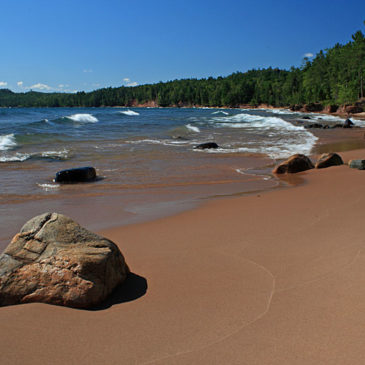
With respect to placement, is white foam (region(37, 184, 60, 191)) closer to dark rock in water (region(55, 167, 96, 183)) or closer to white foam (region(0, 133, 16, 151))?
dark rock in water (region(55, 167, 96, 183))

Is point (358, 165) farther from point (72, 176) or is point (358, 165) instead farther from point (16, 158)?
point (16, 158)

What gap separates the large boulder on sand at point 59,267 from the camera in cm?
271

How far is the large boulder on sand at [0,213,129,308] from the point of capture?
2.71m

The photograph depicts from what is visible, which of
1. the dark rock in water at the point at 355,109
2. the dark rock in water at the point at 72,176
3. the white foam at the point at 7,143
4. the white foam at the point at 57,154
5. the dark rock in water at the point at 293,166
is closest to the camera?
the dark rock in water at the point at 72,176

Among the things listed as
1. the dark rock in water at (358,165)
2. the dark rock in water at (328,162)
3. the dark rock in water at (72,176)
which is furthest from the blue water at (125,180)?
the dark rock in water at (358,165)

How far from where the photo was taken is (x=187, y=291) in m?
2.83

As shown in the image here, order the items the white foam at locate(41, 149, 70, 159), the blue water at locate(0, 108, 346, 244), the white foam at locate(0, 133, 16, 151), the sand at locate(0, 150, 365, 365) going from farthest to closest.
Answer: the white foam at locate(0, 133, 16, 151) < the white foam at locate(41, 149, 70, 159) < the blue water at locate(0, 108, 346, 244) < the sand at locate(0, 150, 365, 365)

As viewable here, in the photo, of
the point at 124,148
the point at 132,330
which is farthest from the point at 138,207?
the point at 124,148

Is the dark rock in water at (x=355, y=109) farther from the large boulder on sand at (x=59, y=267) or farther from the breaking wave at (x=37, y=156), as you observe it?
the large boulder on sand at (x=59, y=267)

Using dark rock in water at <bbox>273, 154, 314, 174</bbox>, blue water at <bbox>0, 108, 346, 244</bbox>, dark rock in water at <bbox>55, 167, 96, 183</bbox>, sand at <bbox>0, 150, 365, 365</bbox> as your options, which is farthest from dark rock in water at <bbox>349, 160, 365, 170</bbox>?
dark rock in water at <bbox>55, 167, 96, 183</bbox>

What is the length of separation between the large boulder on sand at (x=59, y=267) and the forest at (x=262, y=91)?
2683 inches

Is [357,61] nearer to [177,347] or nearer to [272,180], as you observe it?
[272,180]

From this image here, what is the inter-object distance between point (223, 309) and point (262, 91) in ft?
415

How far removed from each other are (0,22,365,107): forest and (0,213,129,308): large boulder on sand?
6815cm
